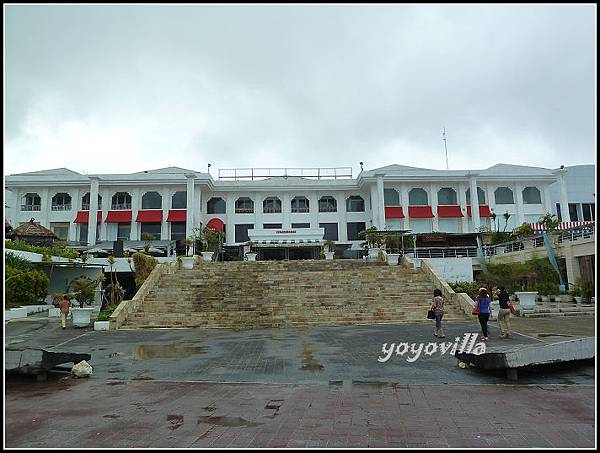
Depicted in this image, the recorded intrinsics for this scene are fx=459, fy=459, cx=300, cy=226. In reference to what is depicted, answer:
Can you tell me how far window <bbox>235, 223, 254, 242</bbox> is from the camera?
3991cm

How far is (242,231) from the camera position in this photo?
1580 inches

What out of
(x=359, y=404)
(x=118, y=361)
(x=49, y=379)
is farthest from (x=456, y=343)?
(x=49, y=379)

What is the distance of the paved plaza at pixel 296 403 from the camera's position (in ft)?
13.8

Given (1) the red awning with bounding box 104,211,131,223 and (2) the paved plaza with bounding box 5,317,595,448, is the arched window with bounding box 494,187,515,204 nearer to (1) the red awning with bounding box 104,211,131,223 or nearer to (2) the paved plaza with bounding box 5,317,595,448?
(1) the red awning with bounding box 104,211,131,223

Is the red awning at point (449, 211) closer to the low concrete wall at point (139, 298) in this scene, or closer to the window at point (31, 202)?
the low concrete wall at point (139, 298)

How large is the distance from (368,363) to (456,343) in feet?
10.9

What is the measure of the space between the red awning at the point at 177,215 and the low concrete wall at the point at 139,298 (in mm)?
14768

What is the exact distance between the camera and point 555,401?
539cm

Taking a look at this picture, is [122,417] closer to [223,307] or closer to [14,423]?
[14,423]

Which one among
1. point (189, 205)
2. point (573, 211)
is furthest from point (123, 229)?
point (573, 211)

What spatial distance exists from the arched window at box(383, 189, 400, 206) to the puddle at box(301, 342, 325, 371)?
30.4 metres

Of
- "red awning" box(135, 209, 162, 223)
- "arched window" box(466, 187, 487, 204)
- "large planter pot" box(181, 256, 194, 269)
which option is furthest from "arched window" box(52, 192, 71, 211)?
"arched window" box(466, 187, 487, 204)

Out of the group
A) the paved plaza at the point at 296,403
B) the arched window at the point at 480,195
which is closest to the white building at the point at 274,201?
the arched window at the point at 480,195

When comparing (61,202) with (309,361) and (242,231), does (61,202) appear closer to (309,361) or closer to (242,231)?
(242,231)
